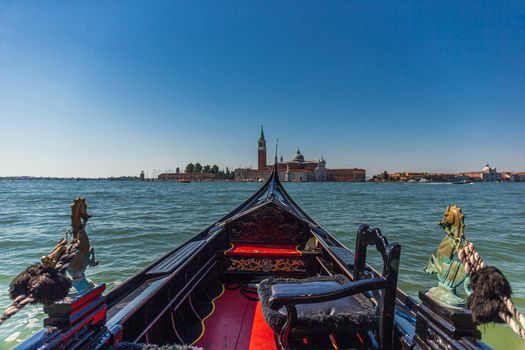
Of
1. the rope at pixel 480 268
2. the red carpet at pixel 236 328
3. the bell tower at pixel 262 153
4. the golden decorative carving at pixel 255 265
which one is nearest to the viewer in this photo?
the rope at pixel 480 268

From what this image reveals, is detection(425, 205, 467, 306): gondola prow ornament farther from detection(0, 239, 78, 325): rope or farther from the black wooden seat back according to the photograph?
detection(0, 239, 78, 325): rope

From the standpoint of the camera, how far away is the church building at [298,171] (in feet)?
209

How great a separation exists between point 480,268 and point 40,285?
1067mm

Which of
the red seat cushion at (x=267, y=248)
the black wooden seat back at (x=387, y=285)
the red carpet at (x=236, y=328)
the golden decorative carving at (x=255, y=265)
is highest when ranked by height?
the black wooden seat back at (x=387, y=285)

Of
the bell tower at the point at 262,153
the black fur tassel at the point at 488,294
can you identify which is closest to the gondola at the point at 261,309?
the black fur tassel at the point at 488,294

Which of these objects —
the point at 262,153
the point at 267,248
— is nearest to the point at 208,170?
the point at 262,153

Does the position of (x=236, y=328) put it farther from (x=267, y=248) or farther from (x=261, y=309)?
(x=267, y=248)

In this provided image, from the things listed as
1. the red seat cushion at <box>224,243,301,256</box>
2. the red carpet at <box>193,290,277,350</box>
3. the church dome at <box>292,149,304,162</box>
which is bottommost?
the red carpet at <box>193,290,277,350</box>

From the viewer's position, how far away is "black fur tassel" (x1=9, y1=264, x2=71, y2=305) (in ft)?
2.17

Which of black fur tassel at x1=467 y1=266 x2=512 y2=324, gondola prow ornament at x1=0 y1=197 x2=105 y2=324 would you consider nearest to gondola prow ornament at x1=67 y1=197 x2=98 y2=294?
gondola prow ornament at x1=0 y1=197 x2=105 y2=324

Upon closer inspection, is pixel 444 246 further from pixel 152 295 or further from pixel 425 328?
pixel 152 295

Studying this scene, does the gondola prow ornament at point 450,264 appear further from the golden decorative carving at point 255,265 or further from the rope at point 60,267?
the golden decorative carving at point 255,265

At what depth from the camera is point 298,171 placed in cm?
6375

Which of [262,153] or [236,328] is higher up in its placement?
[262,153]
